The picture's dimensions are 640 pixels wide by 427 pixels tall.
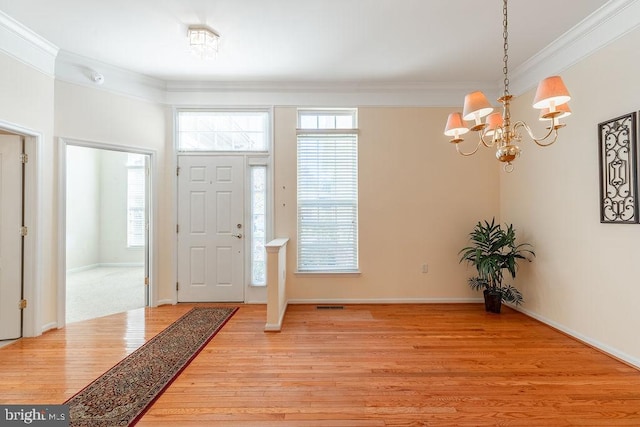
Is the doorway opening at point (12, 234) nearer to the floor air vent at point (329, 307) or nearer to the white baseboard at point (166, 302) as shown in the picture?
the white baseboard at point (166, 302)

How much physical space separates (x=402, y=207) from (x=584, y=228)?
1942 millimetres

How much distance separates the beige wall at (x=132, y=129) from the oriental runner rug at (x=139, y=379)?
1.20 m

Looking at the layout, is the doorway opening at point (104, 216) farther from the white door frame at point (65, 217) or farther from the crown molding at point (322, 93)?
the crown molding at point (322, 93)

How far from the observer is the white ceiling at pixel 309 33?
261 centimetres

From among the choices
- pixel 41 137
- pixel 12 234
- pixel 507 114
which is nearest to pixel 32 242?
pixel 12 234

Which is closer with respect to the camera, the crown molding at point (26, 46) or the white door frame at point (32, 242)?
the crown molding at point (26, 46)

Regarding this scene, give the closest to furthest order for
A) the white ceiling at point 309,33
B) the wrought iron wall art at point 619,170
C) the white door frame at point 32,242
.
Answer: the wrought iron wall art at point 619,170 < the white ceiling at point 309,33 < the white door frame at point 32,242

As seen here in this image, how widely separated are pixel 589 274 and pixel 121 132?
550 centimetres

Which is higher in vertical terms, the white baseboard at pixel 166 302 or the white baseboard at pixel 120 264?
the white baseboard at pixel 120 264

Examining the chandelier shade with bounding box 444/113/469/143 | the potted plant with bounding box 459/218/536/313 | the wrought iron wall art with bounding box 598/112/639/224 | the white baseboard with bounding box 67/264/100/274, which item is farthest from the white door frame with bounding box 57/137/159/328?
the wrought iron wall art with bounding box 598/112/639/224

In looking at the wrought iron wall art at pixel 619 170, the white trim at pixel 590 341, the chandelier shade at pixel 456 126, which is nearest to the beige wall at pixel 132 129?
the chandelier shade at pixel 456 126

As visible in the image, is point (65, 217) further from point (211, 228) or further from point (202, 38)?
point (202, 38)

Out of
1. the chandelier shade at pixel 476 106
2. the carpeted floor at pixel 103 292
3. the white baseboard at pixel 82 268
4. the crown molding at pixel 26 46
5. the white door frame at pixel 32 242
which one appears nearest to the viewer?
the chandelier shade at pixel 476 106

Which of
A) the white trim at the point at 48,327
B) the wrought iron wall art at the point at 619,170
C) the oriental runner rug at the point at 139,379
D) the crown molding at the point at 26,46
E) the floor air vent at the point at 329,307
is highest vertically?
the crown molding at the point at 26,46
